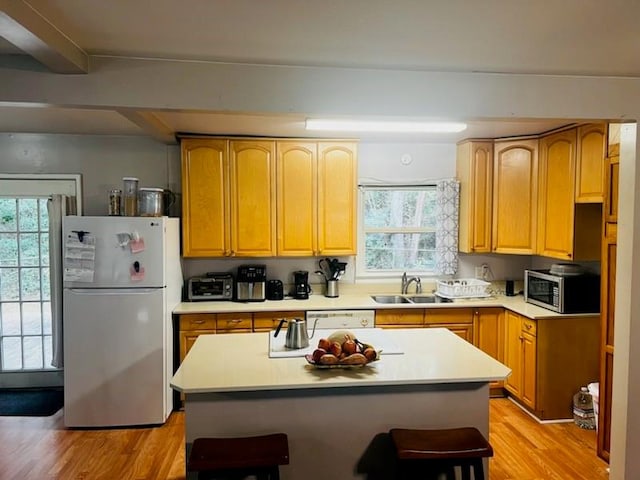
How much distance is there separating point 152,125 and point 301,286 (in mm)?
1831

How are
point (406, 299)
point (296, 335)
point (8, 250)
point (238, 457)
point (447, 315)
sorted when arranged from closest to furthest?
point (238, 457) → point (296, 335) → point (447, 315) → point (8, 250) → point (406, 299)

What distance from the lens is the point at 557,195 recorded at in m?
3.71

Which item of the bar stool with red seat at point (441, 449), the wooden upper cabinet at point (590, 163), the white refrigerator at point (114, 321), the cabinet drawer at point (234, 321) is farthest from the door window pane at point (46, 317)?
the wooden upper cabinet at point (590, 163)

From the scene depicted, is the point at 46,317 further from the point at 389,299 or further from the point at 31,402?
the point at 389,299

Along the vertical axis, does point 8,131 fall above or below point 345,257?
above

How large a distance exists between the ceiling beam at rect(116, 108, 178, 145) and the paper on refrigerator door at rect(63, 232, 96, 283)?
91cm

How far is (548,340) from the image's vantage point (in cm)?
353

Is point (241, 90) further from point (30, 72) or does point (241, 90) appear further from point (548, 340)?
point (548, 340)

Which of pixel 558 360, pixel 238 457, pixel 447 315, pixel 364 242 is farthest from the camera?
pixel 364 242

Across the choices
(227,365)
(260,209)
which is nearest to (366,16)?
(227,365)

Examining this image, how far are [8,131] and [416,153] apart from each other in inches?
143

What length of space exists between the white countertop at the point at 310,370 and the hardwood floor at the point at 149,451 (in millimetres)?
904

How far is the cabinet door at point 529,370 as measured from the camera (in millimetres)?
3562

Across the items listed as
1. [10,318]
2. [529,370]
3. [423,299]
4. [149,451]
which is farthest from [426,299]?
[10,318]
